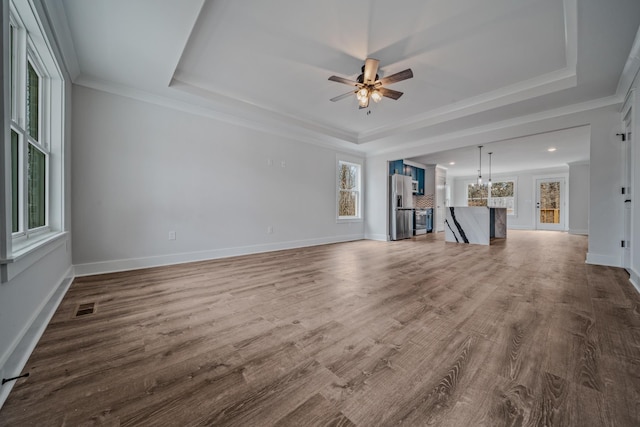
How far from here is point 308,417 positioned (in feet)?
3.31

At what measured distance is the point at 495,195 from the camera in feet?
36.3

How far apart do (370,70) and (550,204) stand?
36.7ft

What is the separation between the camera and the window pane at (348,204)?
6.66 meters

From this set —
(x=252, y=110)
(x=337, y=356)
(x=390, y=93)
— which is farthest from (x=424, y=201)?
(x=337, y=356)

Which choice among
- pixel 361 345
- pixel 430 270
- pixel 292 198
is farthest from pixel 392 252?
pixel 361 345

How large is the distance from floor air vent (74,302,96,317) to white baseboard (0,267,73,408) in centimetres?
15

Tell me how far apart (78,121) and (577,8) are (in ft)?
17.6

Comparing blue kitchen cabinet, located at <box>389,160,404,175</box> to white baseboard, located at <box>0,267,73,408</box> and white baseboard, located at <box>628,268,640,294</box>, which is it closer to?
white baseboard, located at <box>628,268,640,294</box>

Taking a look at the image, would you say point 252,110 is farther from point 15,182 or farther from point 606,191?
point 606,191

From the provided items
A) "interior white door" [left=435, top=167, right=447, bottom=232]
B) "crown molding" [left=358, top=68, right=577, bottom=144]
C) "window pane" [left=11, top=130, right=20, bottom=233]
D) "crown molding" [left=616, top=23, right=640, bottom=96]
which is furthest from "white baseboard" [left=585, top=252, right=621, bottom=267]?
"window pane" [left=11, top=130, right=20, bottom=233]

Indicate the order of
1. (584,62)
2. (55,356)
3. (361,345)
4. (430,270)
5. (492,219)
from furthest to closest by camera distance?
1. (492,219)
2. (430,270)
3. (584,62)
4. (361,345)
5. (55,356)

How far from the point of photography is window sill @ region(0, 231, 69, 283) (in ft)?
4.25

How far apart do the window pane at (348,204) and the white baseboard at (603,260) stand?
15.0 feet

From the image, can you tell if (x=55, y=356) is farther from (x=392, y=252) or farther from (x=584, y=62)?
(x=584, y=62)
